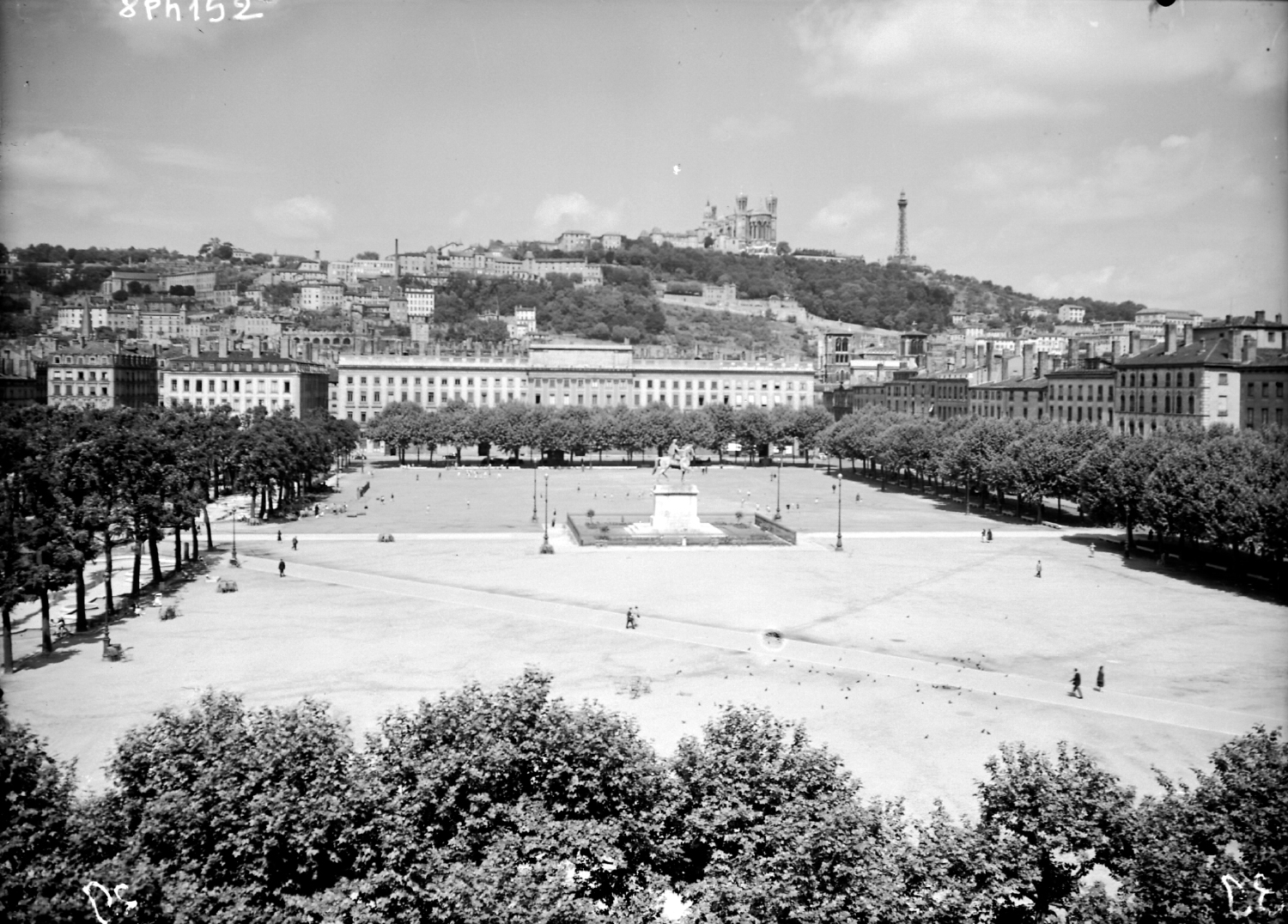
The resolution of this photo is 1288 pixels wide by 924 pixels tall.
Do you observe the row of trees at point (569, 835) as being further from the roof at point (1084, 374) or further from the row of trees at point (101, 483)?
the roof at point (1084, 374)

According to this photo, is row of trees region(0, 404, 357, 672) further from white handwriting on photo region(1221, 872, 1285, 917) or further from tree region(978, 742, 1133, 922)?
white handwriting on photo region(1221, 872, 1285, 917)

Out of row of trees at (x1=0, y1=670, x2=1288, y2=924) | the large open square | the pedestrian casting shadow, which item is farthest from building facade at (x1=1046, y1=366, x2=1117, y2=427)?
row of trees at (x1=0, y1=670, x2=1288, y2=924)

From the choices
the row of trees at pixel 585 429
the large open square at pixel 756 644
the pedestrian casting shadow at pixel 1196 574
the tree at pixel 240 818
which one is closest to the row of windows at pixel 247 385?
the row of trees at pixel 585 429

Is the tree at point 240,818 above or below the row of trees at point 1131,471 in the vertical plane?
below

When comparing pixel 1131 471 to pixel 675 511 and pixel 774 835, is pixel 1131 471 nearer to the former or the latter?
pixel 675 511

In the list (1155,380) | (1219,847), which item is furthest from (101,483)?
(1155,380)

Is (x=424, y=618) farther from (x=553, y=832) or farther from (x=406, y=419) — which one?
(x=406, y=419)
